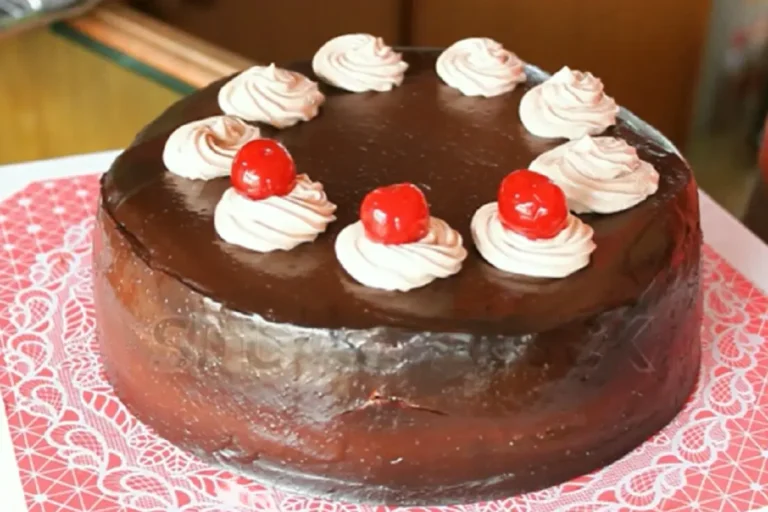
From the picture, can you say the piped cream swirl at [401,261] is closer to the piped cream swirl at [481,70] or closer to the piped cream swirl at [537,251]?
the piped cream swirl at [537,251]

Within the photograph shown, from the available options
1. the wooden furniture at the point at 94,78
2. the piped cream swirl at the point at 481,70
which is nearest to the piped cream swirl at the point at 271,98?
the piped cream swirl at the point at 481,70

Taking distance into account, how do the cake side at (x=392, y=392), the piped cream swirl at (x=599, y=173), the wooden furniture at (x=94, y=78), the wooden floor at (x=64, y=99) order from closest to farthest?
the cake side at (x=392, y=392)
the piped cream swirl at (x=599, y=173)
the wooden furniture at (x=94, y=78)
the wooden floor at (x=64, y=99)

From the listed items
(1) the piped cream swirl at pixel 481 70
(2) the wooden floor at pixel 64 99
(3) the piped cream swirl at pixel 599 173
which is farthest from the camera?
(2) the wooden floor at pixel 64 99

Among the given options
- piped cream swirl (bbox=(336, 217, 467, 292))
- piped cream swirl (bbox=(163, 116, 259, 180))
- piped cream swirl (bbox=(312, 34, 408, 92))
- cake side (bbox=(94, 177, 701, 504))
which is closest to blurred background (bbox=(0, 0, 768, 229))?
piped cream swirl (bbox=(312, 34, 408, 92))

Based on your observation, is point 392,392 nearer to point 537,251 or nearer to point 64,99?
point 537,251

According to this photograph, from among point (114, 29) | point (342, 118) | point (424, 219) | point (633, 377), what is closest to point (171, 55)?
point (114, 29)

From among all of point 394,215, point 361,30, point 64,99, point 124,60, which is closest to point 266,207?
point 394,215
